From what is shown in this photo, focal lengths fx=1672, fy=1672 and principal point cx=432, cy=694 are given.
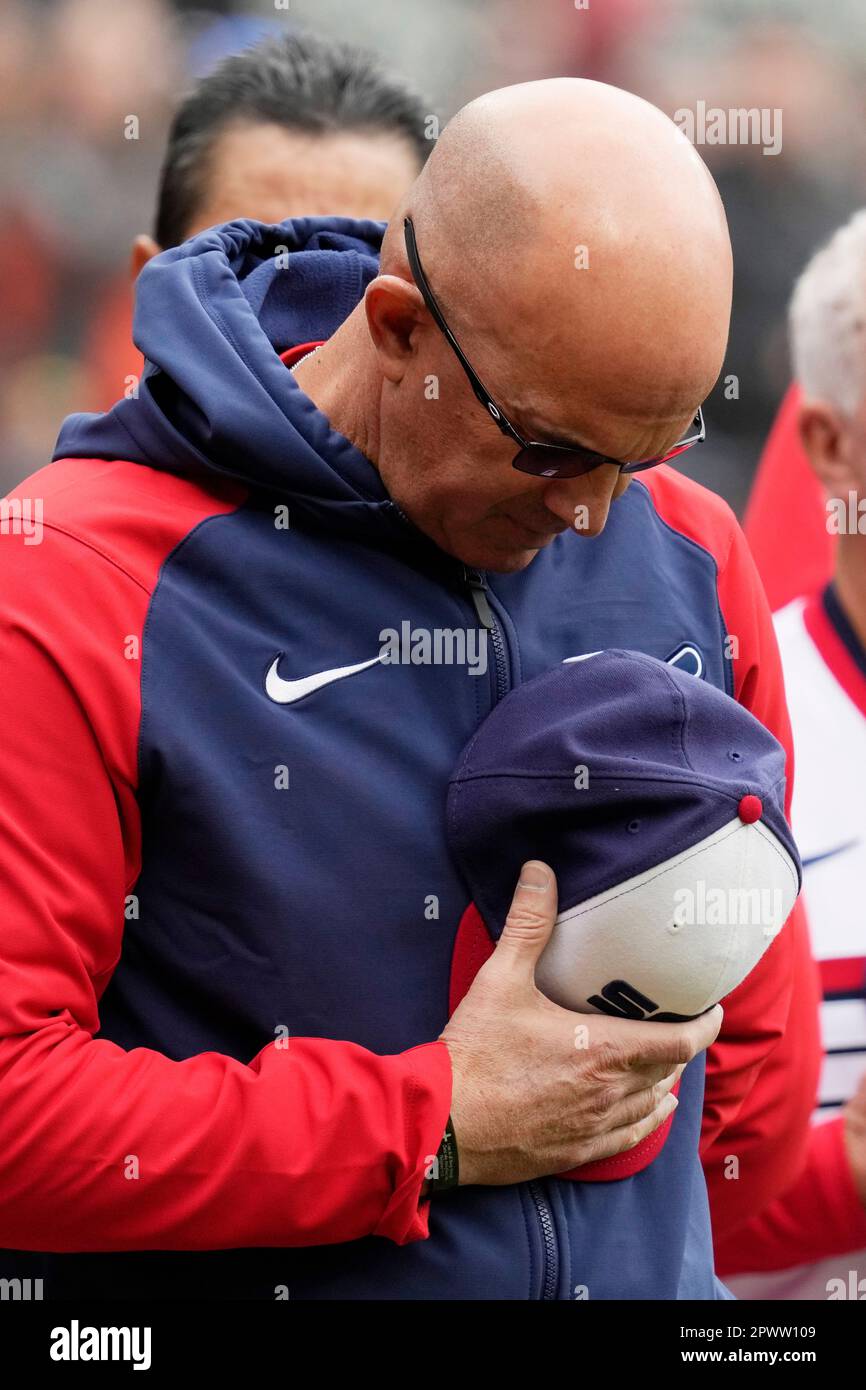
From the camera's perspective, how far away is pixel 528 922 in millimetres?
1464

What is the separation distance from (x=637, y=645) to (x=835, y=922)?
2.85ft

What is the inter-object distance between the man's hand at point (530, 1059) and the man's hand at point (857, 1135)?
34.7 inches

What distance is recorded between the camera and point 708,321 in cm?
142

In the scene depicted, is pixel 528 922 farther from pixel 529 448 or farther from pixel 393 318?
pixel 393 318

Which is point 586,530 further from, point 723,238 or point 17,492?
point 17,492

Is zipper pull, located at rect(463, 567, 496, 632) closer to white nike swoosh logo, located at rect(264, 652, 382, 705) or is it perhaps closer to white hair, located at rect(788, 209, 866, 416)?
white nike swoosh logo, located at rect(264, 652, 382, 705)

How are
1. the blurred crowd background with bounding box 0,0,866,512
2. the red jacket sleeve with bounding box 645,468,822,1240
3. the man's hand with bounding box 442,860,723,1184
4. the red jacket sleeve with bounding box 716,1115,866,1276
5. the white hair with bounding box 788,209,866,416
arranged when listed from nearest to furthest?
the man's hand with bounding box 442,860,723,1184
the red jacket sleeve with bounding box 645,468,822,1240
the red jacket sleeve with bounding box 716,1115,866,1276
the white hair with bounding box 788,209,866,416
the blurred crowd background with bounding box 0,0,866,512

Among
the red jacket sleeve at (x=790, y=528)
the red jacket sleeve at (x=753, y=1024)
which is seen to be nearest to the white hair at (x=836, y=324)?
the red jacket sleeve at (x=790, y=528)

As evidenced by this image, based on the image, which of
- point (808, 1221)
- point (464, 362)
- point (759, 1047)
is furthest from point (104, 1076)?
point (808, 1221)

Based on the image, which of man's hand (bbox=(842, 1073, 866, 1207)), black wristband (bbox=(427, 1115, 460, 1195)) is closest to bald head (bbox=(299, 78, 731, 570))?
black wristband (bbox=(427, 1115, 460, 1195))

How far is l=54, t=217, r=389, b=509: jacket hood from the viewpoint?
4.87 feet

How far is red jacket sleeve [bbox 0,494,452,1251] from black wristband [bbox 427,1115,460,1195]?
0.08 feet

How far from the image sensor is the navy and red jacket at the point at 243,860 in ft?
4.51

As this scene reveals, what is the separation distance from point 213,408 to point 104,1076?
22.7 inches
